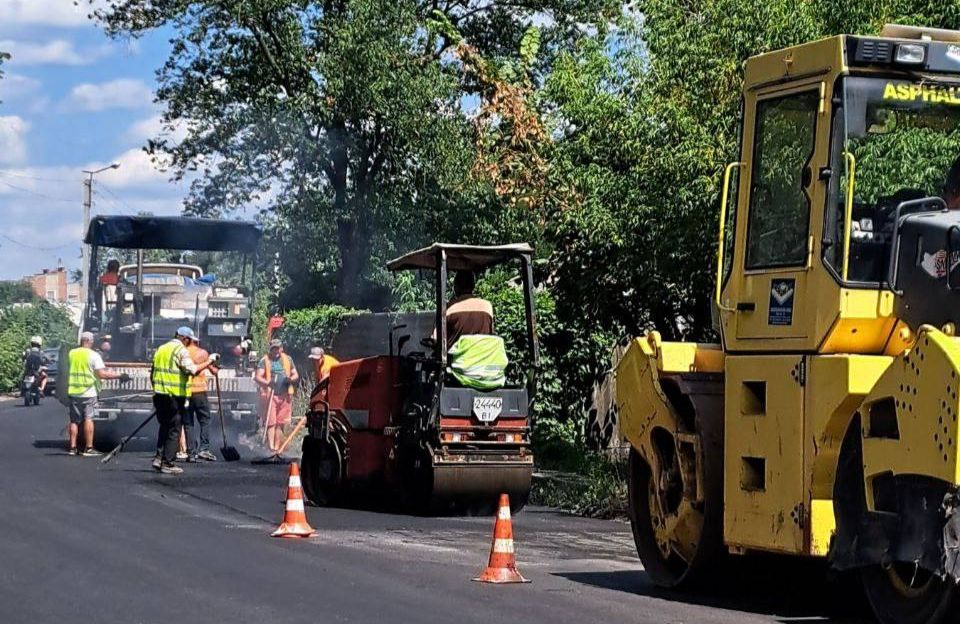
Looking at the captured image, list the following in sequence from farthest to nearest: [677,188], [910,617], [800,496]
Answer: [677,188] < [800,496] < [910,617]

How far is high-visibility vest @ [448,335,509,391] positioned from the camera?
1487cm

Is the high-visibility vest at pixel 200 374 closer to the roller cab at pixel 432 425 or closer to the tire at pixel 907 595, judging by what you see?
the roller cab at pixel 432 425

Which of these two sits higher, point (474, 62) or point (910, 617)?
point (474, 62)

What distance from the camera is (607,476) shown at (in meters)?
16.7

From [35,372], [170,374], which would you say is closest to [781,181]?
[170,374]

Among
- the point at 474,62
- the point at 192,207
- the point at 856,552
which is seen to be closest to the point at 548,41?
the point at 192,207

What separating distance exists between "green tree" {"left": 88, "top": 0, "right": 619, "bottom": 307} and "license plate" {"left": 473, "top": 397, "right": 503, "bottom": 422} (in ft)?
43.1

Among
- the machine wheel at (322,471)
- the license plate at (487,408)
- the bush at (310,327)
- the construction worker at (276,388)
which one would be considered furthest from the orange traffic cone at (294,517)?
the bush at (310,327)

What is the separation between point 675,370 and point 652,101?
6.98 metres

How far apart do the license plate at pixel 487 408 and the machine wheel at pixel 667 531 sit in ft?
15.0

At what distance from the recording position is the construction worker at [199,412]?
21.9m

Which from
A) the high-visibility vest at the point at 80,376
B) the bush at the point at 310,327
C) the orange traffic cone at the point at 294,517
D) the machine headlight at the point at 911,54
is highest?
the machine headlight at the point at 911,54

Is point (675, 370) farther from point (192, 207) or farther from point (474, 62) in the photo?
point (192, 207)

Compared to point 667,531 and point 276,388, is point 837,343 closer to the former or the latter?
point 667,531
